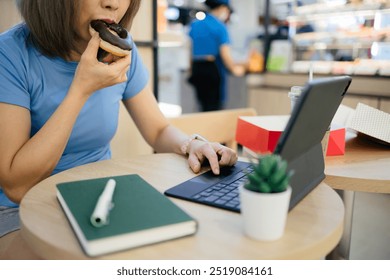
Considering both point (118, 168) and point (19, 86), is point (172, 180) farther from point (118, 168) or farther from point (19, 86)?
point (19, 86)

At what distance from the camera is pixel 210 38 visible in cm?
375

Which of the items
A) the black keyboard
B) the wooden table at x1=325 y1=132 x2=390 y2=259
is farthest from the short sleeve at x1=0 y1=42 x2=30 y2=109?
the wooden table at x1=325 y1=132 x2=390 y2=259

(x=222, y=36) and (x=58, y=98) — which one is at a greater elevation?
(x=222, y=36)

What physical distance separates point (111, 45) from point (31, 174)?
42 centimetres

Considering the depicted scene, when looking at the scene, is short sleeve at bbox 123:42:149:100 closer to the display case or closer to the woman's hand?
the woman's hand

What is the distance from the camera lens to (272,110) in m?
3.99

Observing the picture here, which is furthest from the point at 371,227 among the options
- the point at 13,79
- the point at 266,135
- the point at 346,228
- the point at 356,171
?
the point at 13,79

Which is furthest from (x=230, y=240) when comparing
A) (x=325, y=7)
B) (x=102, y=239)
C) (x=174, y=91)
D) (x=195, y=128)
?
(x=174, y=91)

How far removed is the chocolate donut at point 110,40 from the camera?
3.47 ft

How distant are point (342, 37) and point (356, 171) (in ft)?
10.0

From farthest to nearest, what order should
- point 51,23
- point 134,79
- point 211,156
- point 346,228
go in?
point 134,79 < point 346,228 < point 51,23 < point 211,156

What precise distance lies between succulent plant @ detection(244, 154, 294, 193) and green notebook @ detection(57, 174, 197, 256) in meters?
0.13

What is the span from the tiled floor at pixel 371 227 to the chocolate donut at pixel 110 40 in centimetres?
91

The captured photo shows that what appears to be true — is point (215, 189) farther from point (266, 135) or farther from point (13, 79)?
point (13, 79)
